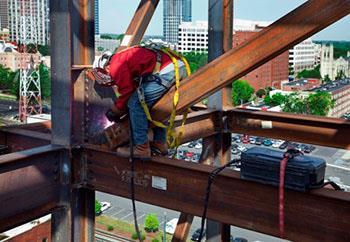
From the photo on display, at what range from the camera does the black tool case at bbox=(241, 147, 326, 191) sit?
329 cm

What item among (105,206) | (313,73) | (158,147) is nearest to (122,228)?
(105,206)

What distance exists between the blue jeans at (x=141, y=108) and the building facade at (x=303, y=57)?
65.5m

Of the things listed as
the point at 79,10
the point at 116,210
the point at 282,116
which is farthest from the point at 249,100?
the point at 79,10

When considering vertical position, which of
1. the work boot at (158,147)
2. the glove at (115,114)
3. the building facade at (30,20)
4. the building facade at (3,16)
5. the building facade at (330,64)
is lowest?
the work boot at (158,147)

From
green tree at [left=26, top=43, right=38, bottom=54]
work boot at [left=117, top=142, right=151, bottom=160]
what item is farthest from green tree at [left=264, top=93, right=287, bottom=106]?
work boot at [left=117, top=142, right=151, bottom=160]

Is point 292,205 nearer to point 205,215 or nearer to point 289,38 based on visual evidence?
point 205,215

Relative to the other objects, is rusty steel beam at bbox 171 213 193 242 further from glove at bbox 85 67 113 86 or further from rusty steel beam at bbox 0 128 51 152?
glove at bbox 85 67 113 86

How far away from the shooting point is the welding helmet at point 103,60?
4.14 meters

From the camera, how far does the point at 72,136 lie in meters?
4.41

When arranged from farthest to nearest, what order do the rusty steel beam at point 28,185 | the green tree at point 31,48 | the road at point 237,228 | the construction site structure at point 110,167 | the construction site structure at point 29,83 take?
the green tree at point 31,48 < the construction site structure at point 29,83 < the road at point 237,228 < the rusty steel beam at point 28,185 < the construction site structure at point 110,167

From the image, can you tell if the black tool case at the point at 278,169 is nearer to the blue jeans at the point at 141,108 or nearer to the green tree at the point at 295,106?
the blue jeans at the point at 141,108

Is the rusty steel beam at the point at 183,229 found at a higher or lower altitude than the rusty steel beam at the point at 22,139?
lower

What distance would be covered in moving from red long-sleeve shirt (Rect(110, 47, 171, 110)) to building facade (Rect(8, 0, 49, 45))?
1267 inches

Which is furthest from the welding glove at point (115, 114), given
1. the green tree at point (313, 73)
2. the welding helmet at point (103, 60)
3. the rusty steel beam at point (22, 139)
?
the green tree at point (313, 73)
